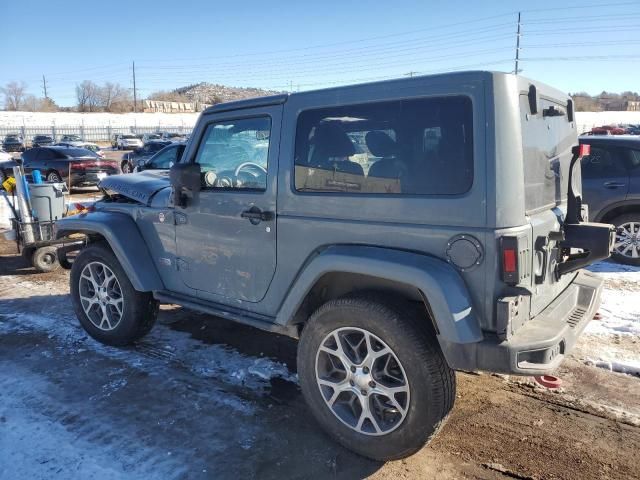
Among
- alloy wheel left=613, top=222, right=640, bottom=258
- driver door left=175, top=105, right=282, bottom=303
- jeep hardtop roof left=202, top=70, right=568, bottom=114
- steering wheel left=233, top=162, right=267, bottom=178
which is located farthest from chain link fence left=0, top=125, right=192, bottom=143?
steering wheel left=233, top=162, right=267, bottom=178

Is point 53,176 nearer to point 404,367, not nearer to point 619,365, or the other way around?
point 404,367

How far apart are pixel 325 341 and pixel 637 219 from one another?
594 cm

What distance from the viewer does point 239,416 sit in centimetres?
A: 341

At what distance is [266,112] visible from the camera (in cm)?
345

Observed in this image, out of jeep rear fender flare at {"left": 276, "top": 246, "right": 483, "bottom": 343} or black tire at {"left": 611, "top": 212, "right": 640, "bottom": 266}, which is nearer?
jeep rear fender flare at {"left": 276, "top": 246, "right": 483, "bottom": 343}

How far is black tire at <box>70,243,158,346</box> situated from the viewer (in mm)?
4367

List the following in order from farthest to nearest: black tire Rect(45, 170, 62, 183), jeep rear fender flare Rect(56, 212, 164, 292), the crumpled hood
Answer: black tire Rect(45, 170, 62, 183), the crumpled hood, jeep rear fender flare Rect(56, 212, 164, 292)

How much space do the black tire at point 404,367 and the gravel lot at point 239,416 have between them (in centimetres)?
14

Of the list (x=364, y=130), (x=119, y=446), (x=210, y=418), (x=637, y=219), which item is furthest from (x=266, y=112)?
(x=637, y=219)

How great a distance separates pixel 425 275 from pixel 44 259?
6.64m

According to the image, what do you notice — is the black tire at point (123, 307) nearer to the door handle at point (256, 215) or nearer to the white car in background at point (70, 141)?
the door handle at point (256, 215)

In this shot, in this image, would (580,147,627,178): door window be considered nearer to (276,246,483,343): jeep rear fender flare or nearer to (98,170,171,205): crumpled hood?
(276,246,483,343): jeep rear fender flare

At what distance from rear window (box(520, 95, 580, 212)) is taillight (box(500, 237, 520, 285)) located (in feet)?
1.11

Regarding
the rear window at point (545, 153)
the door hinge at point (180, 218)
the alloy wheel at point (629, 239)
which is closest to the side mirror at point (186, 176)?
the door hinge at point (180, 218)
